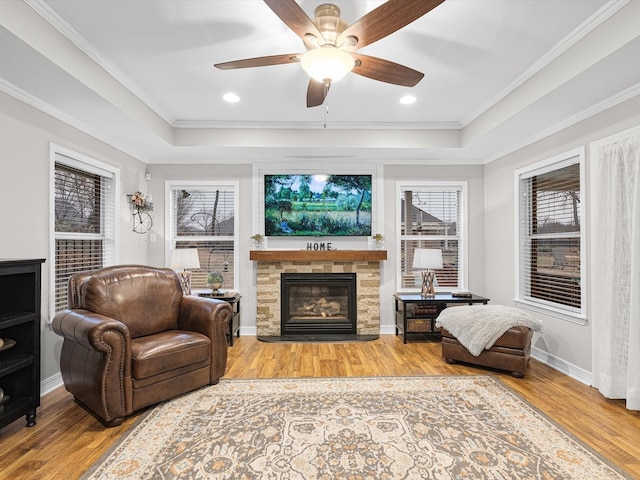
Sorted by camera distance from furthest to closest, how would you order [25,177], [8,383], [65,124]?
1. [65,124]
2. [25,177]
3. [8,383]

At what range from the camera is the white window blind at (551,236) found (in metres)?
3.41

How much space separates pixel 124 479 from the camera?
6.13 feet

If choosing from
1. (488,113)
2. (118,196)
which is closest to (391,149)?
(488,113)

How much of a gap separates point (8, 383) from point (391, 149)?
4.08m

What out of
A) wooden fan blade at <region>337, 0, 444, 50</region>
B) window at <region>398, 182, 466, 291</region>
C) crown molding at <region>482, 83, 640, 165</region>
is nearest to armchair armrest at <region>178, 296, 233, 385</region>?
wooden fan blade at <region>337, 0, 444, 50</region>

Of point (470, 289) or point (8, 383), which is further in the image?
point (470, 289)

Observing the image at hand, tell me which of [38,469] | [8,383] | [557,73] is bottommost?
[38,469]

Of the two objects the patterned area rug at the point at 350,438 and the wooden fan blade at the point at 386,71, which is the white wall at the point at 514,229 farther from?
the wooden fan blade at the point at 386,71

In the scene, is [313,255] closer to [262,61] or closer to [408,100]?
[408,100]

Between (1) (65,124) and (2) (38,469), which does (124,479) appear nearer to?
(2) (38,469)

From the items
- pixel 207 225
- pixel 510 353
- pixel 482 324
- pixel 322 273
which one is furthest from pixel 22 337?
pixel 510 353

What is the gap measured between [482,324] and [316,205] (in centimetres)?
248

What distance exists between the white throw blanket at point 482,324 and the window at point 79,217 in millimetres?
3653

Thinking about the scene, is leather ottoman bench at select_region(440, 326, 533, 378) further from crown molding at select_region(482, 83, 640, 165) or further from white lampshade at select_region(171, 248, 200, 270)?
white lampshade at select_region(171, 248, 200, 270)
